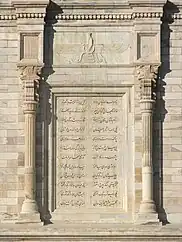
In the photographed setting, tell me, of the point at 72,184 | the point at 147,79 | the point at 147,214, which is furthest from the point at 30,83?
the point at 147,214

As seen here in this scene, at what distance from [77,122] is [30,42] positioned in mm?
1916

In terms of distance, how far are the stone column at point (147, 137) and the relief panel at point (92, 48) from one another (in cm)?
60

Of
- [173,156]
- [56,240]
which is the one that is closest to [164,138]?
[173,156]

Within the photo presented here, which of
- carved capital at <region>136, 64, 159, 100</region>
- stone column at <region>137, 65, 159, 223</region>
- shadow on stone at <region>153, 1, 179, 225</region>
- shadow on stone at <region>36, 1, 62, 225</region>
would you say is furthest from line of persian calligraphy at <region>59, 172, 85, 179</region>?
carved capital at <region>136, 64, 159, 100</region>

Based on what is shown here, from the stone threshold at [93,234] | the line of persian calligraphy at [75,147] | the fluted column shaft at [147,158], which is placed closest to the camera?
the stone threshold at [93,234]

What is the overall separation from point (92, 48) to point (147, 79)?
1345mm

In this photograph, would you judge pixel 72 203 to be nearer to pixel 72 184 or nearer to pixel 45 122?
pixel 72 184

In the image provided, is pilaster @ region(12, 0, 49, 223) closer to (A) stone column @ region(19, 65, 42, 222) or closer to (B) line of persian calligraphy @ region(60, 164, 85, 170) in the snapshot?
(A) stone column @ region(19, 65, 42, 222)

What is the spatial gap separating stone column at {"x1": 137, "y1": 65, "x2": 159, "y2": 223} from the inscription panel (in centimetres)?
55

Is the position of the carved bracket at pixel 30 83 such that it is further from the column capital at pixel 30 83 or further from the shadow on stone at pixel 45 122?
the shadow on stone at pixel 45 122

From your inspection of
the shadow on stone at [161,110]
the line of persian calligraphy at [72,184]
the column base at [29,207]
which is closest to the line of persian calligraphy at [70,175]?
the line of persian calligraphy at [72,184]

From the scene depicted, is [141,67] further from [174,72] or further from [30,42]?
[30,42]

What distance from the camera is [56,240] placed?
732 inches

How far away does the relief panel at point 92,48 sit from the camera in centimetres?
1939
